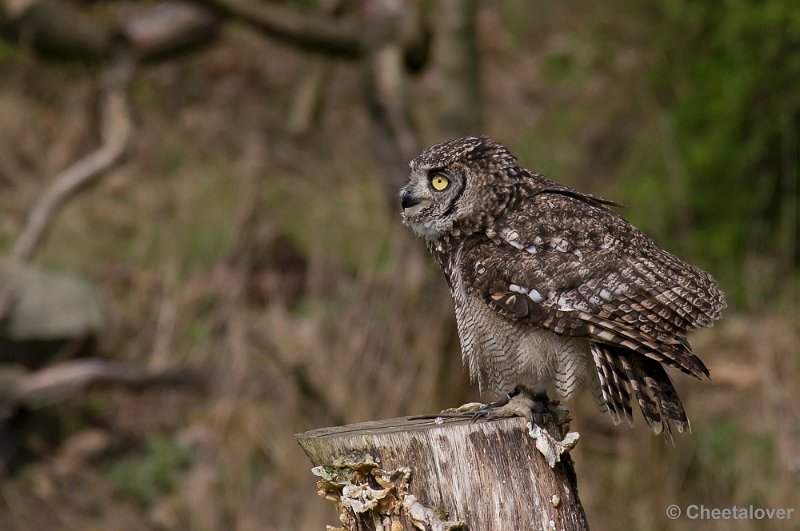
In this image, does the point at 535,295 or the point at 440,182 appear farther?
the point at 440,182

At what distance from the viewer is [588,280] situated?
3221 millimetres

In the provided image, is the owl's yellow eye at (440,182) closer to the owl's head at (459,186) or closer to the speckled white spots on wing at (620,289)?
the owl's head at (459,186)

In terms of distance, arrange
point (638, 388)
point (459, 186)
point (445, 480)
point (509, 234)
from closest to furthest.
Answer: point (445, 480) → point (638, 388) → point (509, 234) → point (459, 186)

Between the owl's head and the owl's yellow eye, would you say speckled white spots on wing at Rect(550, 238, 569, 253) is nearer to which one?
the owl's head

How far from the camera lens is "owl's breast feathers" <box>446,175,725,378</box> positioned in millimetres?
3076

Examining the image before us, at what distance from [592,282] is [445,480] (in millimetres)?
828

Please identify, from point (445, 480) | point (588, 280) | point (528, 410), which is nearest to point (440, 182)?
point (588, 280)

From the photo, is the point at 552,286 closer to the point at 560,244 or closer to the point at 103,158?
the point at 560,244

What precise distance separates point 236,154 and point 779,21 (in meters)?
7.68

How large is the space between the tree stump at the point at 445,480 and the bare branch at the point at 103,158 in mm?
6197

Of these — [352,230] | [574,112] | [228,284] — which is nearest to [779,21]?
[574,112]

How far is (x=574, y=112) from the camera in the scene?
10977mm

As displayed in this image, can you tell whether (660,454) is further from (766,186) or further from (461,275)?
(766,186)

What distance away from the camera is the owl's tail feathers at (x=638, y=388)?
307 centimetres
